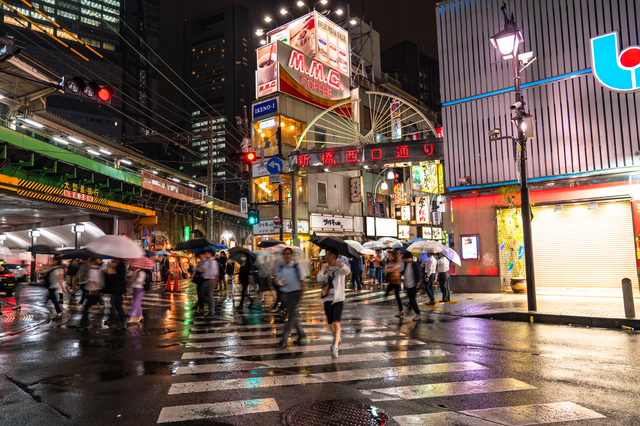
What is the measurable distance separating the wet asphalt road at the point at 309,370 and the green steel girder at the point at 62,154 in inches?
509

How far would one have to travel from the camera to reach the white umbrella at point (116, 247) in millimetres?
10180

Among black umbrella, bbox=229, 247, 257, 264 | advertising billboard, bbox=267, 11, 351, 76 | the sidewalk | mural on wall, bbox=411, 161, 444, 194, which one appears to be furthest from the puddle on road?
advertising billboard, bbox=267, 11, 351, 76

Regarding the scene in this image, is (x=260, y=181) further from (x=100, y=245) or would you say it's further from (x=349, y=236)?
(x=100, y=245)

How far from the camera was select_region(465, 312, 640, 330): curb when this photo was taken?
10.2m

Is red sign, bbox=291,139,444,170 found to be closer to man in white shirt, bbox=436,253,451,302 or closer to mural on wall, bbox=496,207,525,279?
mural on wall, bbox=496,207,525,279

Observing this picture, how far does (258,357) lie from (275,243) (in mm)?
5631

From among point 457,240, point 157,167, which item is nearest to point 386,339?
point 457,240

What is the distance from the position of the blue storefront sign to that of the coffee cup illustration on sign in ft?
6.36

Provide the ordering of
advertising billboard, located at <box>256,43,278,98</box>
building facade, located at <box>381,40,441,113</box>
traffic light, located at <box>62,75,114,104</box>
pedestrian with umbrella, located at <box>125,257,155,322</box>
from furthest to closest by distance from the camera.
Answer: building facade, located at <box>381,40,441,113</box>, advertising billboard, located at <box>256,43,278,98</box>, pedestrian with umbrella, located at <box>125,257,155,322</box>, traffic light, located at <box>62,75,114,104</box>

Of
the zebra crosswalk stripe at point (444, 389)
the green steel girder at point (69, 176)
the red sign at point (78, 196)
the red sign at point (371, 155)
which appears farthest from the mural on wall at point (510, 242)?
the red sign at point (78, 196)

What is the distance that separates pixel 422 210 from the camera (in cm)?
3988

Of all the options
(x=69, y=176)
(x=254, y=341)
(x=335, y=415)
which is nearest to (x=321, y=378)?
(x=335, y=415)

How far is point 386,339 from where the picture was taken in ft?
30.2

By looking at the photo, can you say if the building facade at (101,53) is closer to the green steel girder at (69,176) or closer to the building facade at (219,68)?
the building facade at (219,68)
